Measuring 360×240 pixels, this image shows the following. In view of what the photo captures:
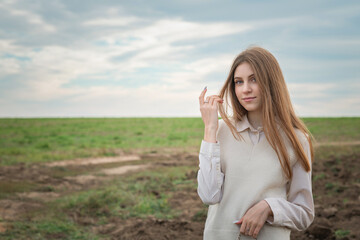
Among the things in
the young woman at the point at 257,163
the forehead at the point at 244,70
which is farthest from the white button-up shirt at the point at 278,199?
the forehead at the point at 244,70

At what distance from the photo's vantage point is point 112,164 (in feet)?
37.0

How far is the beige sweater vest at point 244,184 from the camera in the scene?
169cm

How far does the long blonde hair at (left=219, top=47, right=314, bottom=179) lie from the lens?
1710mm

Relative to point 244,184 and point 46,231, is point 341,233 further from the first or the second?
point 46,231

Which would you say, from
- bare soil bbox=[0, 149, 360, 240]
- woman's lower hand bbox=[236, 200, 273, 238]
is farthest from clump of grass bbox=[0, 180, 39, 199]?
woman's lower hand bbox=[236, 200, 273, 238]

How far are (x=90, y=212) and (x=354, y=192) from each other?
15.1ft

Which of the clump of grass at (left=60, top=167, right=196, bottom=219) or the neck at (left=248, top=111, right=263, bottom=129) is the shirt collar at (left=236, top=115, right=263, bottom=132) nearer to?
the neck at (left=248, top=111, right=263, bottom=129)

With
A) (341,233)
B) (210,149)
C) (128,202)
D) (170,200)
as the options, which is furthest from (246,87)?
(170,200)

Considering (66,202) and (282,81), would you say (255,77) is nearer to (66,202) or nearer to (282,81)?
(282,81)

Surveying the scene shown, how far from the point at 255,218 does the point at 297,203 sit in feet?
0.87

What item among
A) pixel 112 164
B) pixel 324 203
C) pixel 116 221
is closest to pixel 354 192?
pixel 324 203

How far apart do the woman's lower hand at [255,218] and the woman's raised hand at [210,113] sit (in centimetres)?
36

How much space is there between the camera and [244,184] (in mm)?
1713

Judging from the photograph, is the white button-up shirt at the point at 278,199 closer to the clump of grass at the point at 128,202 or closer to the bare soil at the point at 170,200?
the bare soil at the point at 170,200
